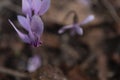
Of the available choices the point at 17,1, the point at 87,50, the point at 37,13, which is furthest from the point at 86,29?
the point at 37,13

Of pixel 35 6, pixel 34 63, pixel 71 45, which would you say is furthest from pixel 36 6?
pixel 71 45

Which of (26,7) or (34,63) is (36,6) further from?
(34,63)

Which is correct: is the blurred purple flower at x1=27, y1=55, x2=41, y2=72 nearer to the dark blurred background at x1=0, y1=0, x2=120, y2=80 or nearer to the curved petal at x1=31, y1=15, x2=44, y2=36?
the dark blurred background at x1=0, y1=0, x2=120, y2=80

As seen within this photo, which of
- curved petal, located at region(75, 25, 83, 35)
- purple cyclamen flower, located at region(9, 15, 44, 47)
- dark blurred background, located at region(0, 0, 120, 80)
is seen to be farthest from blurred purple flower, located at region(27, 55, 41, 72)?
purple cyclamen flower, located at region(9, 15, 44, 47)

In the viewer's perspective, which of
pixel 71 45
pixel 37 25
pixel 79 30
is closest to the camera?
pixel 37 25

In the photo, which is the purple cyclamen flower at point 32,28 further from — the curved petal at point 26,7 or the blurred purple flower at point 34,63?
the blurred purple flower at point 34,63
